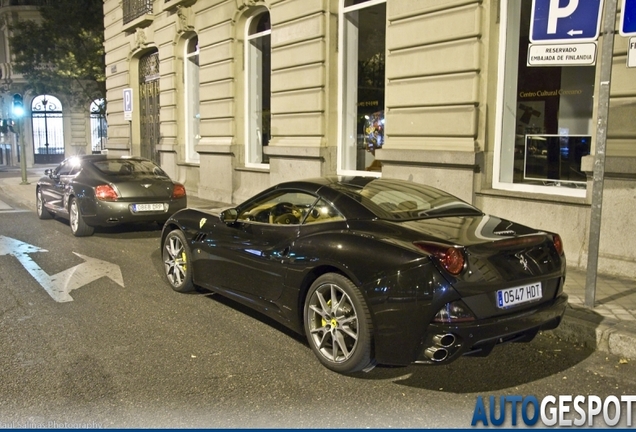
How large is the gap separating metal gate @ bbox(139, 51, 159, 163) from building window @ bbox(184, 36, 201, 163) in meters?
2.40

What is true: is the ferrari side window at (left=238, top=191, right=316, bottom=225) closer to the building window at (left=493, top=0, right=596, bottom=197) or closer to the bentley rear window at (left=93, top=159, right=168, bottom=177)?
the building window at (left=493, top=0, right=596, bottom=197)

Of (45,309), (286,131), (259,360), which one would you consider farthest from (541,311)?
(286,131)

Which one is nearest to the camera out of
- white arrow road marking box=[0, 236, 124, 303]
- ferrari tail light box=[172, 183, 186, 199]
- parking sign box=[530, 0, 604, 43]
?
parking sign box=[530, 0, 604, 43]

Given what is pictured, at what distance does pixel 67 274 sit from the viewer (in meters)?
7.32

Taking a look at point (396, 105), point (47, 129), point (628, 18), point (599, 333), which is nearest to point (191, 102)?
point (396, 105)

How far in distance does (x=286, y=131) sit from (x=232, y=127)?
239 cm

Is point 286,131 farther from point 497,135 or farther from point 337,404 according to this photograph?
point 337,404

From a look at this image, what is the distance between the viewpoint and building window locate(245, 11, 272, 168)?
14070 millimetres

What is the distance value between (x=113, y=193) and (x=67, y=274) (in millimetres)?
2597

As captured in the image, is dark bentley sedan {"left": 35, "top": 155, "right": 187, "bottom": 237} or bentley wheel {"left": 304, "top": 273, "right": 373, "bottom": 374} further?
dark bentley sedan {"left": 35, "top": 155, "right": 187, "bottom": 237}

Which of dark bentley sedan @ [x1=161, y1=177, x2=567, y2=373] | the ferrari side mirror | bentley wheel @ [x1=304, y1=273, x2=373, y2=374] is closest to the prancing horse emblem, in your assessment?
dark bentley sedan @ [x1=161, y1=177, x2=567, y2=373]

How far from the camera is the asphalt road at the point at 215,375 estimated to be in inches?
142

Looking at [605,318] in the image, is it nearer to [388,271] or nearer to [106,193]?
[388,271]

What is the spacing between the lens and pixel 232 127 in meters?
14.6
